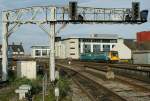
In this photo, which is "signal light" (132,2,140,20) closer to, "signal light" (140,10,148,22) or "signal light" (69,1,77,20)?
"signal light" (140,10,148,22)

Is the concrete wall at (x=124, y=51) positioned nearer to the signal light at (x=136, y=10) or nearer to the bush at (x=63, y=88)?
the signal light at (x=136, y=10)

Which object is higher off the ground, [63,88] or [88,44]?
[88,44]

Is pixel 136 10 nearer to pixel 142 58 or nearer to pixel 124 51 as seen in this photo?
pixel 142 58

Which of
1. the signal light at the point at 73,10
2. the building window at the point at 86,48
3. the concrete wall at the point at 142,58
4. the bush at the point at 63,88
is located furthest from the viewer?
the building window at the point at 86,48

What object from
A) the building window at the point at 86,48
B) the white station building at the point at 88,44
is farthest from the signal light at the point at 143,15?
the building window at the point at 86,48

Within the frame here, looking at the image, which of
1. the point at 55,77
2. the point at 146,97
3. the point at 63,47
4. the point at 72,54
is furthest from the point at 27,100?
the point at 63,47

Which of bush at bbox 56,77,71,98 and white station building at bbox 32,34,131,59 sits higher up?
white station building at bbox 32,34,131,59

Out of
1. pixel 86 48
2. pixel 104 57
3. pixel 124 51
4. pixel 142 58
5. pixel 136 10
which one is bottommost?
pixel 142 58

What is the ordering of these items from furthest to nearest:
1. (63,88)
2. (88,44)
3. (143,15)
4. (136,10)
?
(88,44) → (143,15) → (136,10) → (63,88)

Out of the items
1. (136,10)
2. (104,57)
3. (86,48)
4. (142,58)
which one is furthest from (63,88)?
(86,48)

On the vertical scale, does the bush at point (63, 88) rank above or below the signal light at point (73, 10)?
below

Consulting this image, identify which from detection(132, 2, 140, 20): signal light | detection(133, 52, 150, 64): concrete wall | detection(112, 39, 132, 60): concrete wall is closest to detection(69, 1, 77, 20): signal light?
detection(132, 2, 140, 20): signal light

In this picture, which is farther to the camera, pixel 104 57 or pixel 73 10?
pixel 104 57

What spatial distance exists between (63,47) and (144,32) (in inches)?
1875
